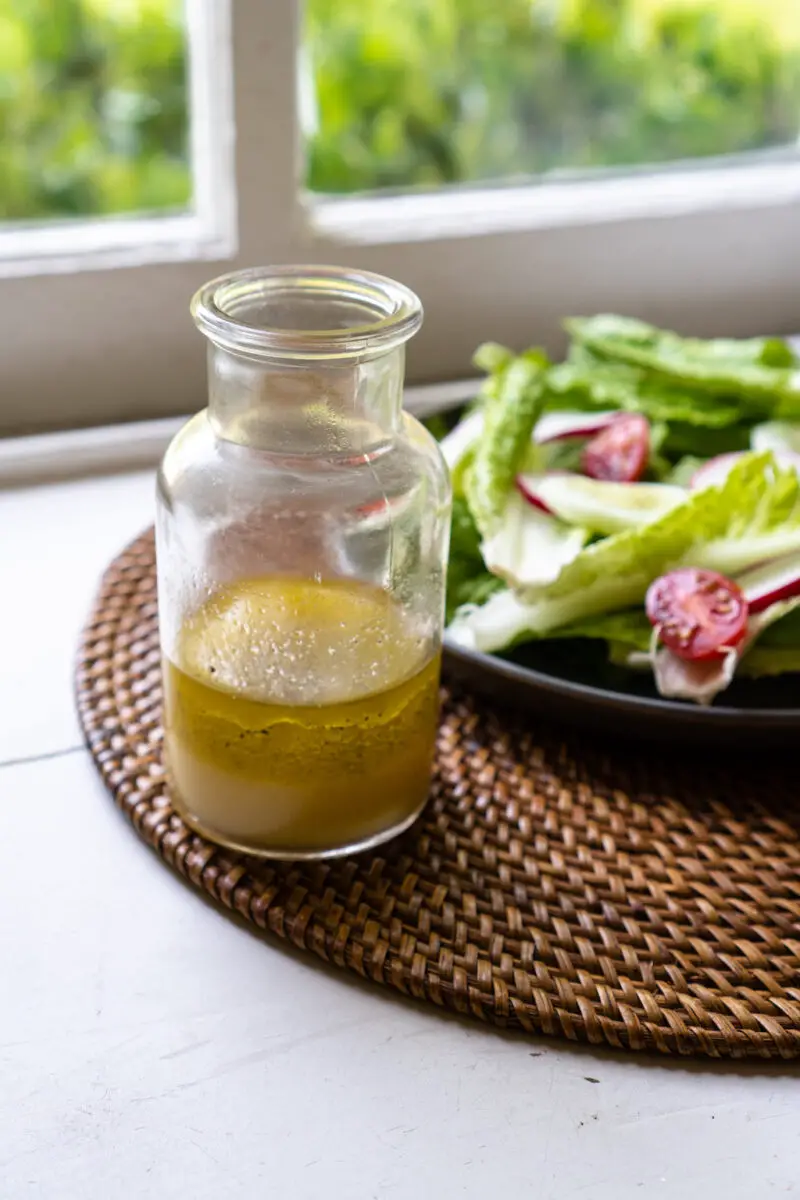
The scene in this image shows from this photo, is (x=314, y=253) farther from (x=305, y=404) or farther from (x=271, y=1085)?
(x=271, y=1085)

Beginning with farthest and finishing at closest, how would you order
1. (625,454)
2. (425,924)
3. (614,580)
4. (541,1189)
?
(625,454), (614,580), (425,924), (541,1189)

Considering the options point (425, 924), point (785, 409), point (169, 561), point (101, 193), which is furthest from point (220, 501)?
point (101, 193)

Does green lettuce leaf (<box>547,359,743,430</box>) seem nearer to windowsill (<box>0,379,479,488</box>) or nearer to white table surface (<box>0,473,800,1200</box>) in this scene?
windowsill (<box>0,379,479,488</box>)

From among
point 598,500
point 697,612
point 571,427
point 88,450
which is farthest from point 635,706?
point 88,450

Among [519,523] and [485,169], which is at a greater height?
[485,169]

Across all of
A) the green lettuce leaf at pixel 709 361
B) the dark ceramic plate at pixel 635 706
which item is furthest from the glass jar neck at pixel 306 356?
the green lettuce leaf at pixel 709 361

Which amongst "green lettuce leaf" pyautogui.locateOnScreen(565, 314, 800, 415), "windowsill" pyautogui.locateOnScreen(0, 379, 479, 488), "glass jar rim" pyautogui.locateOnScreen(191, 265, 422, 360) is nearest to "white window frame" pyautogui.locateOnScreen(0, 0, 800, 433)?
"windowsill" pyautogui.locateOnScreen(0, 379, 479, 488)

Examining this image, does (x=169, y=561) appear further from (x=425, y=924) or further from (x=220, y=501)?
(x=425, y=924)
